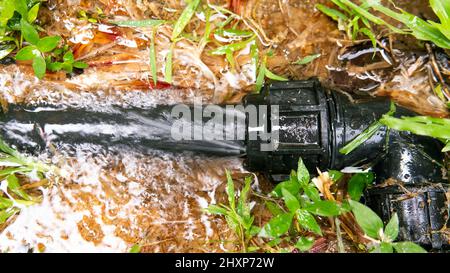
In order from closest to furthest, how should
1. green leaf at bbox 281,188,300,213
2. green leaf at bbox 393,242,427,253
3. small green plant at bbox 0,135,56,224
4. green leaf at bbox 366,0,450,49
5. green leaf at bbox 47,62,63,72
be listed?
green leaf at bbox 393,242,427,253, green leaf at bbox 281,188,300,213, green leaf at bbox 366,0,450,49, small green plant at bbox 0,135,56,224, green leaf at bbox 47,62,63,72

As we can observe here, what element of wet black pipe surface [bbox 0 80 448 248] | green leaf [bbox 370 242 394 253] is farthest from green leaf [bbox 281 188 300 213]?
green leaf [bbox 370 242 394 253]

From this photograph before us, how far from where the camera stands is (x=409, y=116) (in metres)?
1.76

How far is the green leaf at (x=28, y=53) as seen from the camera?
1.93m

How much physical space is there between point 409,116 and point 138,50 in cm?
129

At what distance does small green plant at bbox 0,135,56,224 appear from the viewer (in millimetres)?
1904

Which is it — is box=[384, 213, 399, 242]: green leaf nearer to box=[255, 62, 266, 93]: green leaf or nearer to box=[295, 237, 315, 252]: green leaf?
box=[295, 237, 315, 252]: green leaf

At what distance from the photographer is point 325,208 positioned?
168 cm

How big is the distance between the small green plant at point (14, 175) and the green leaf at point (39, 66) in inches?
14.2

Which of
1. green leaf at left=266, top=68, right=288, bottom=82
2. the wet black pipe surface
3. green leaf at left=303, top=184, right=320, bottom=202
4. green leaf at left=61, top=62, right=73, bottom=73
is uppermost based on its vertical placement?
green leaf at left=61, top=62, right=73, bottom=73

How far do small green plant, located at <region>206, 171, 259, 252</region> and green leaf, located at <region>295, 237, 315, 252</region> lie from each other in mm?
188

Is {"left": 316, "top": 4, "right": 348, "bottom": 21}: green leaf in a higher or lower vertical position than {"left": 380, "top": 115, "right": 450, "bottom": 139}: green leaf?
higher

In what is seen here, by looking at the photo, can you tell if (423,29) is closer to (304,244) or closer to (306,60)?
(306,60)

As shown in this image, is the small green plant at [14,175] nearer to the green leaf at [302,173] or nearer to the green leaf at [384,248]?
the green leaf at [302,173]

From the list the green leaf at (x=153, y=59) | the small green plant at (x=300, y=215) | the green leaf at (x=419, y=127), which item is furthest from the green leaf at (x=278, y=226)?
the green leaf at (x=153, y=59)
